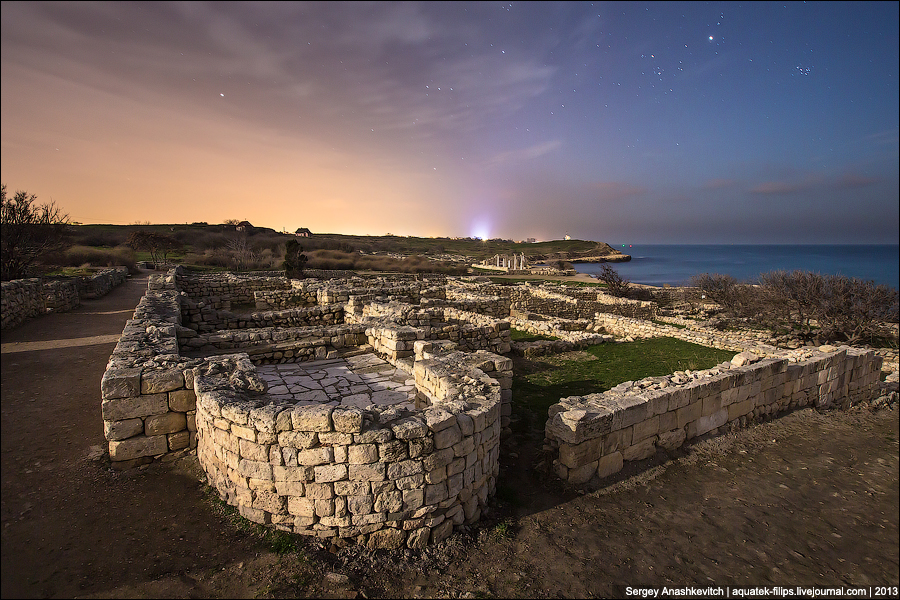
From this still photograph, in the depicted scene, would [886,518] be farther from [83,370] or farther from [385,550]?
[83,370]

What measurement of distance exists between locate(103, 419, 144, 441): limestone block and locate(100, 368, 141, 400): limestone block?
32 centimetres

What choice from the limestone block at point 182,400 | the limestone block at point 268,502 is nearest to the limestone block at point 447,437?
the limestone block at point 268,502

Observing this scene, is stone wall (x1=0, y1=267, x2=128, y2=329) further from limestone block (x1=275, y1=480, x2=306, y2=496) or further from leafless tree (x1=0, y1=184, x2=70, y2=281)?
limestone block (x1=275, y1=480, x2=306, y2=496)

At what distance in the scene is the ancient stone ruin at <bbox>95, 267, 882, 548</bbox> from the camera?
3.88 meters

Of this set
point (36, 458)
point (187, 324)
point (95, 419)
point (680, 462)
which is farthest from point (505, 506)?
point (187, 324)

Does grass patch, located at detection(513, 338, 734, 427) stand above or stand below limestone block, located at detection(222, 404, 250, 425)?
below

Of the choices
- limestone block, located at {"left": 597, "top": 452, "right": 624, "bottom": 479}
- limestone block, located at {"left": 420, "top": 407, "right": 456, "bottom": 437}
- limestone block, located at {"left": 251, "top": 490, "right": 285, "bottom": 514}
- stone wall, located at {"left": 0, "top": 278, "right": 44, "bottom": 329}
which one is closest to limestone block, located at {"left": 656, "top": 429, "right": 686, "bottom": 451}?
limestone block, located at {"left": 597, "top": 452, "right": 624, "bottom": 479}

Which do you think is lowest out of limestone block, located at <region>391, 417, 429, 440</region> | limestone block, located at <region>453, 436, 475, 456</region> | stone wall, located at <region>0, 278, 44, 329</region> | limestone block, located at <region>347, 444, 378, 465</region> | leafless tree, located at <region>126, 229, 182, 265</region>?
limestone block, located at <region>453, 436, 475, 456</region>

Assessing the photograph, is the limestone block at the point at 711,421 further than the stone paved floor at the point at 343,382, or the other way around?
the limestone block at the point at 711,421

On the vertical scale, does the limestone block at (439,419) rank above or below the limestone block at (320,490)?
above

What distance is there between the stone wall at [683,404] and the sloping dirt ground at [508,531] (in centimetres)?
35

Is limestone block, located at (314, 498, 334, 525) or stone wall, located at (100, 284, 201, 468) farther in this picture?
stone wall, located at (100, 284, 201, 468)

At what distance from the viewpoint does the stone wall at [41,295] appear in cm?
1134

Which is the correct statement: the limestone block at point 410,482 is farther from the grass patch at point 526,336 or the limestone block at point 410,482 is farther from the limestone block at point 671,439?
the grass patch at point 526,336
